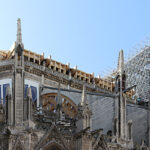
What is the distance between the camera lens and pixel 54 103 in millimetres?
38219

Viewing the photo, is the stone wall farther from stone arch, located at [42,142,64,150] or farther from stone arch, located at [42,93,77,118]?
stone arch, located at [42,142,64,150]

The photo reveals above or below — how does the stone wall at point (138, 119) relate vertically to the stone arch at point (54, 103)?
below

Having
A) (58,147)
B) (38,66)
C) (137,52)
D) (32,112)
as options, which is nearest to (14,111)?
(32,112)

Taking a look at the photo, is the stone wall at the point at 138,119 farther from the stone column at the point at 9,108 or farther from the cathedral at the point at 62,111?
the stone column at the point at 9,108

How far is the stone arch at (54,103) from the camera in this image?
38.0 meters

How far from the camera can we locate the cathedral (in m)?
26.0

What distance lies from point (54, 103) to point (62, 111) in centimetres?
600

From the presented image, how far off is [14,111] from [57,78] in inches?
582

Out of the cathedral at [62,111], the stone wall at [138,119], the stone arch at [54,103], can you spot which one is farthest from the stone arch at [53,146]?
Answer: the stone arch at [54,103]

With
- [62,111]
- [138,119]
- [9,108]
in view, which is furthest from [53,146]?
[138,119]

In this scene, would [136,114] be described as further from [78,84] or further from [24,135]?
[24,135]

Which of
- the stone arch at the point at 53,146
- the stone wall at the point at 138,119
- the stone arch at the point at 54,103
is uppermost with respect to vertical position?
the stone arch at the point at 54,103

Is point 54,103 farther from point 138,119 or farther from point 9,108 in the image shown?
point 9,108

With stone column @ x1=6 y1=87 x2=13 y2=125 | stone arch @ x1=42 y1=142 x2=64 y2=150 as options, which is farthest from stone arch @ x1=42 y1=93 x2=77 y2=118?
stone column @ x1=6 y1=87 x2=13 y2=125
